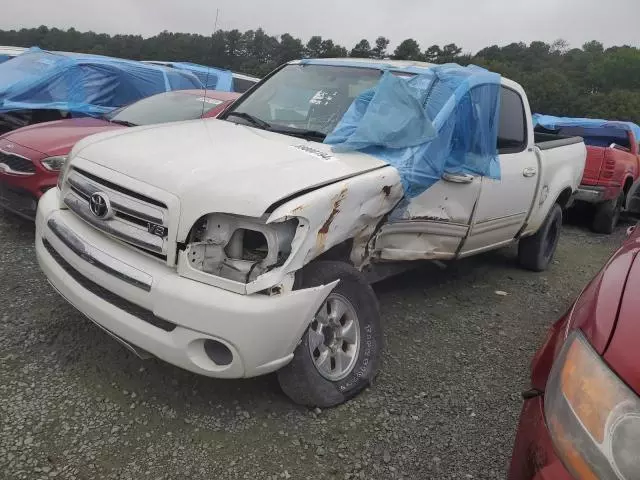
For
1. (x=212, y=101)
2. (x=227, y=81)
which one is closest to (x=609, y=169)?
(x=212, y=101)

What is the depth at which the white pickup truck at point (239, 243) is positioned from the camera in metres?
2.31

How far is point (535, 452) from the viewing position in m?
1.43

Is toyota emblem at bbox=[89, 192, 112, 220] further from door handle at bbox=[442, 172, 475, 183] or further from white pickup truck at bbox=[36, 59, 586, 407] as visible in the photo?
door handle at bbox=[442, 172, 475, 183]

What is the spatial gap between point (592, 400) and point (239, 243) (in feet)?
5.07

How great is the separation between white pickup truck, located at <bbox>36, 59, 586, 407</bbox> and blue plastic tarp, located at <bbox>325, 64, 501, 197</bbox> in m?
0.12

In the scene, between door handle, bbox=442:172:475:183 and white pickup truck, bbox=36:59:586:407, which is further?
door handle, bbox=442:172:475:183

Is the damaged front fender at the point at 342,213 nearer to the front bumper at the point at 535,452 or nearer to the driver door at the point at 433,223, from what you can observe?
the driver door at the point at 433,223

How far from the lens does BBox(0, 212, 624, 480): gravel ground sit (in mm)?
2299

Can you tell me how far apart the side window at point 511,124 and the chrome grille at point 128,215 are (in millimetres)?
2735

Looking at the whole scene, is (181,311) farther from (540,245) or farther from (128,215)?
(540,245)

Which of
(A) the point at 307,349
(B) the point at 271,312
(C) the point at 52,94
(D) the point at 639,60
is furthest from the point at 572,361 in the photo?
(D) the point at 639,60

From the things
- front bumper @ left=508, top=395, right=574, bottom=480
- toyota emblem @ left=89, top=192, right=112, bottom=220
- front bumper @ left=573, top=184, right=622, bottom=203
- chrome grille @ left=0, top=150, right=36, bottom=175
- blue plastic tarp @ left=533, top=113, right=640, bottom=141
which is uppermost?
blue plastic tarp @ left=533, top=113, right=640, bottom=141

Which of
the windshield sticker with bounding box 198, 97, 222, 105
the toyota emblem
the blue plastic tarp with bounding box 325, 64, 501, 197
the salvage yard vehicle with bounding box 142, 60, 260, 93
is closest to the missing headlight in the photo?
the toyota emblem

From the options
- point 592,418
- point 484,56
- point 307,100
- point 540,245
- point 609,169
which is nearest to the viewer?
point 592,418
